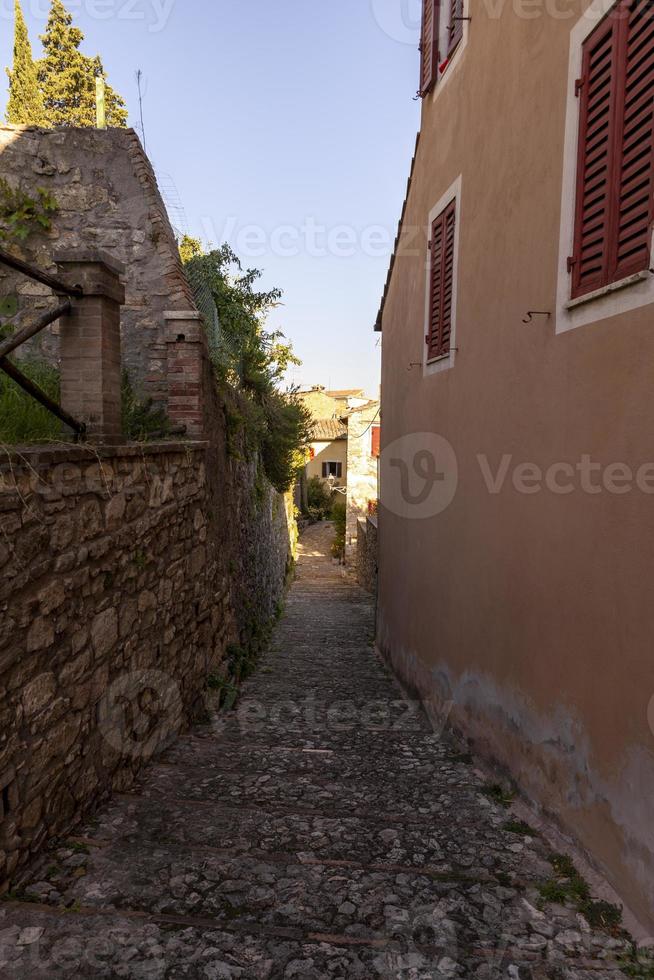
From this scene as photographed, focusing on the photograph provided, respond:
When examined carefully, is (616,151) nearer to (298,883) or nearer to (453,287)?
(453,287)

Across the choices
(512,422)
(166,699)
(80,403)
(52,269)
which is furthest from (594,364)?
(52,269)

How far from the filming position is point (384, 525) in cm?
884

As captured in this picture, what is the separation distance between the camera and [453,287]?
5039mm

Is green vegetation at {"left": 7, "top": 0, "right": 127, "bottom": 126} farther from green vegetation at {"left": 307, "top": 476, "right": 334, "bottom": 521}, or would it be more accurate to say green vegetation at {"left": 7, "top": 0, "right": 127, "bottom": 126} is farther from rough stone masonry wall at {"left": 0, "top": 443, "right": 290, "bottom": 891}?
rough stone masonry wall at {"left": 0, "top": 443, "right": 290, "bottom": 891}

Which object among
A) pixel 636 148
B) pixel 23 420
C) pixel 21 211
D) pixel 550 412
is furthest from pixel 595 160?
pixel 21 211

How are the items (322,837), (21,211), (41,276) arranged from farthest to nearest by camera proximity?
(21,211) < (322,837) < (41,276)

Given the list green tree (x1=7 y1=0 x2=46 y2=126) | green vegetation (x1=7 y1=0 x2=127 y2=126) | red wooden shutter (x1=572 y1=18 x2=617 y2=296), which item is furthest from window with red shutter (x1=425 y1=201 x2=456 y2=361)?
green tree (x1=7 y1=0 x2=46 y2=126)

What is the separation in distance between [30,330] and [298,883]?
2.66 m

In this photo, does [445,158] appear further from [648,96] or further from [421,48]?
[648,96]

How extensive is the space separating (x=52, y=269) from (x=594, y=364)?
486 centimetres

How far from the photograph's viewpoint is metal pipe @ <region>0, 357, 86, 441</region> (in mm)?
2573

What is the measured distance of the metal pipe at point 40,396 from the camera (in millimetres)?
2573

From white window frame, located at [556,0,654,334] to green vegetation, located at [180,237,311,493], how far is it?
360cm

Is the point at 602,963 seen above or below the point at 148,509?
below
